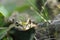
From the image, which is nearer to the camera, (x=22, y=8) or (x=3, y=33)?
(x=3, y=33)

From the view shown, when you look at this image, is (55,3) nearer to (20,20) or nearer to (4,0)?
(20,20)

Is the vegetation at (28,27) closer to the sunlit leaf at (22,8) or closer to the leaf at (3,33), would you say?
the leaf at (3,33)

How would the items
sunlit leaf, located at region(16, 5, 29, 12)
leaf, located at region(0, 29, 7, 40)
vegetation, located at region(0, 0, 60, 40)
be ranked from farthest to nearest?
1. sunlit leaf, located at region(16, 5, 29, 12)
2. leaf, located at region(0, 29, 7, 40)
3. vegetation, located at region(0, 0, 60, 40)

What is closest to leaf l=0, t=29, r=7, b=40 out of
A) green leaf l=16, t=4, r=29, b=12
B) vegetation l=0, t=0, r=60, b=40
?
vegetation l=0, t=0, r=60, b=40

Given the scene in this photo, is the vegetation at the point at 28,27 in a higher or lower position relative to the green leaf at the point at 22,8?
lower

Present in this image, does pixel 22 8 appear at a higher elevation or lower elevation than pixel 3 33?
higher

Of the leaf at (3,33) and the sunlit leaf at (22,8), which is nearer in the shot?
the leaf at (3,33)

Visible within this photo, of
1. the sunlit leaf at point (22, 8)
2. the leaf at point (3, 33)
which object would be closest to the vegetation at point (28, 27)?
the leaf at point (3, 33)

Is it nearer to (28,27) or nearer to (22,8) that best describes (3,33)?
(28,27)

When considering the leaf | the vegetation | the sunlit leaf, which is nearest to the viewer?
the vegetation

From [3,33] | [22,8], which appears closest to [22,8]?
[22,8]

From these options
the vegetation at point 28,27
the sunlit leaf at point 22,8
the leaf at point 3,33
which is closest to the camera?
the vegetation at point 28,27

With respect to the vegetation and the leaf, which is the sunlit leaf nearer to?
the vegetation
